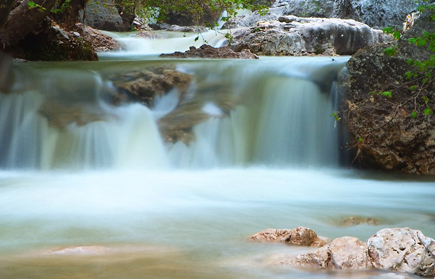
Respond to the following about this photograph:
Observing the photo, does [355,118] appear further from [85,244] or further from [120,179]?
[85,244]

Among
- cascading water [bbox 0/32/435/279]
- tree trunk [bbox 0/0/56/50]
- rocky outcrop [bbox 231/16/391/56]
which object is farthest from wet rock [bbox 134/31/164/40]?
cascading water [bbox 0/32/435/279]

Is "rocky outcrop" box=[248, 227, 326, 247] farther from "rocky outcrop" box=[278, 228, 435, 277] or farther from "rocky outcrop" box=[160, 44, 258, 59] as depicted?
"rocky outcrop" box=[160, 44, 258, 59]

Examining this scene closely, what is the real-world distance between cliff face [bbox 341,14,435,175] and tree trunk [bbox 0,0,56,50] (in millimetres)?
4902

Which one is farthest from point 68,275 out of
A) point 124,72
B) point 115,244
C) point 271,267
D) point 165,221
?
point 124,72

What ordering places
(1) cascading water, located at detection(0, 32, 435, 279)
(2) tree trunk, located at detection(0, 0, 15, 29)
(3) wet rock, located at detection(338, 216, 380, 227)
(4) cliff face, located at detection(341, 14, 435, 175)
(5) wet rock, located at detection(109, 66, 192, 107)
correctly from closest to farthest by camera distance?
(1) cascading water, located at detection(0, 32, 435, 279), (3) wet rock, located at detection(338, 216, 380, 227), (2) tree trunk, located at detection(0, 0, 15, 29), (4) cliff face, located at detection(341, 14, 435, 175), (5) wet rock, located at detection(109, 66, 192, 107)

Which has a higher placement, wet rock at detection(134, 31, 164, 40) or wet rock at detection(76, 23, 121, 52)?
wet rock at detection(134, 31, 164, 40)

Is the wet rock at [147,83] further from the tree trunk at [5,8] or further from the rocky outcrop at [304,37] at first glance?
the rocky outcrop at [304,37]

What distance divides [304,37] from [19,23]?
7050 millimetres

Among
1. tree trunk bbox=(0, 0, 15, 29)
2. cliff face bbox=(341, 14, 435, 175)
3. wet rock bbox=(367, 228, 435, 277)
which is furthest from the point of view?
cliff face bbox=(341, 14, 435, 175)

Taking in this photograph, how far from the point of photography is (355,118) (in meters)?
7.22

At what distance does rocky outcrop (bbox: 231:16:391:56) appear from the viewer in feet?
41.7

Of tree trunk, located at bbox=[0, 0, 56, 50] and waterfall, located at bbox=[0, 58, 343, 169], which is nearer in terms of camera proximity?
waterfall, located at bbox=[0, 58, 343, 169]

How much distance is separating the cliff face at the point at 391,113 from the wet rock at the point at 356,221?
266 centimetres

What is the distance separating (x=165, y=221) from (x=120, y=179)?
2.24 meters
